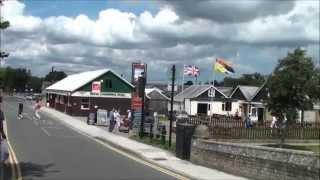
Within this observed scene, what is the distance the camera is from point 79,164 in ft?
72.9

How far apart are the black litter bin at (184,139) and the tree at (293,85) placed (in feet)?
53.3

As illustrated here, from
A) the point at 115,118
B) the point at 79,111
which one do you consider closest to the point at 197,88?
the point at 79,111

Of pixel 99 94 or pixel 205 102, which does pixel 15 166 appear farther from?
pixel 205 102

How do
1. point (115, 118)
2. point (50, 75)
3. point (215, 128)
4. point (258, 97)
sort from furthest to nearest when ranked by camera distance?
point (50, 75) → point (258, 97) → point (115, 118) → point (215, 128)

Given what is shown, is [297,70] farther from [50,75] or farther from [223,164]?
[50,75]

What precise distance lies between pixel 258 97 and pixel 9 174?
64760 millimetres

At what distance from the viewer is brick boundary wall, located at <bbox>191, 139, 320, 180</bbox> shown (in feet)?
52.5

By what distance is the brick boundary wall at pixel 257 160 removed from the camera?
52.5 feet

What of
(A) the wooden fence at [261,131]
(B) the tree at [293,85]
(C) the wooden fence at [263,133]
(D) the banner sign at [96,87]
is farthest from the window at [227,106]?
(B) the tree at [293,85]

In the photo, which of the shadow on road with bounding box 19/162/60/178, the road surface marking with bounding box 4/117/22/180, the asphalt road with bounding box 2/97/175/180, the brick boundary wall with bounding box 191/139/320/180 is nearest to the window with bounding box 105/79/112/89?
the asphalt road with bounding box 2/97/175/180

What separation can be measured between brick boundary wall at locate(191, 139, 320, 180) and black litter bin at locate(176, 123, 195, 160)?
74 centimetres

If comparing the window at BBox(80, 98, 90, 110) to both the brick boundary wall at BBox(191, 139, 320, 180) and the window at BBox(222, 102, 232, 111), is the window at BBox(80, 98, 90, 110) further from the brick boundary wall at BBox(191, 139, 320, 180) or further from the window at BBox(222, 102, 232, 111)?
the brick boundary wall at BBox(191, 139, 320, 180)

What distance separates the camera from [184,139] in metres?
24.8

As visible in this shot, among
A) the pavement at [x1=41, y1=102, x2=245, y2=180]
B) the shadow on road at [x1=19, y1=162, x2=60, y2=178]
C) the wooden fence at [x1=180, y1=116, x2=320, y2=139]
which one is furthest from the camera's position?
the wooden fence at [x1=180, y1=116, x2=320, y2=139]
